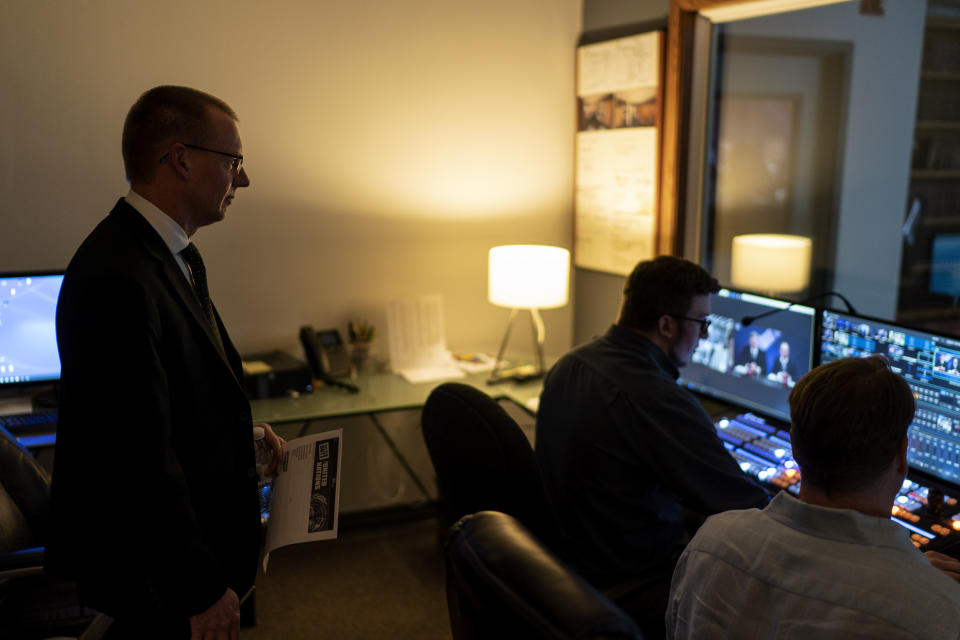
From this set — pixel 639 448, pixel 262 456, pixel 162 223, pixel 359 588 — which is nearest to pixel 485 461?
pixel 639 448

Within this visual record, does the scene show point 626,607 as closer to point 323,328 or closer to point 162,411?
point 162,411

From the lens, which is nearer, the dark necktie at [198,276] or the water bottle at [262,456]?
the dark necktie at [198,276]

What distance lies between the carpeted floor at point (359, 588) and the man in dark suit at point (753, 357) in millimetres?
1325

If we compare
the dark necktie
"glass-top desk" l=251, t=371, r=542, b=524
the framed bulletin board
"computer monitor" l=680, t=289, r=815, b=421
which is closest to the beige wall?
the framed bulletin board

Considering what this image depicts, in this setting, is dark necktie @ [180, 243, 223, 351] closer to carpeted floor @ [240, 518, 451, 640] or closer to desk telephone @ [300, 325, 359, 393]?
desk telephone @ [300, 325, 359, 393]

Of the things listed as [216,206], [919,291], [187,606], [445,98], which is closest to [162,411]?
[187,606]

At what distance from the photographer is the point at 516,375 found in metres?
3.03

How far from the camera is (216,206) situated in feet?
5.05

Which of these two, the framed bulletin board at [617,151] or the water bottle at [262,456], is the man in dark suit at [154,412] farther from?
the framed bulletin board at [617,151]

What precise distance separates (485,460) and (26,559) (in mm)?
1159

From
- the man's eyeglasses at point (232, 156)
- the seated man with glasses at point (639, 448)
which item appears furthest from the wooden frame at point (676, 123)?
the man's eyeglasses at point (232, 156)

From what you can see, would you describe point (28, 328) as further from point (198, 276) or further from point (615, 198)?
point (615, 198)

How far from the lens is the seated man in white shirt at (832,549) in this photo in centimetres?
95

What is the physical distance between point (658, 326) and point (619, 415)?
28 centimetres
